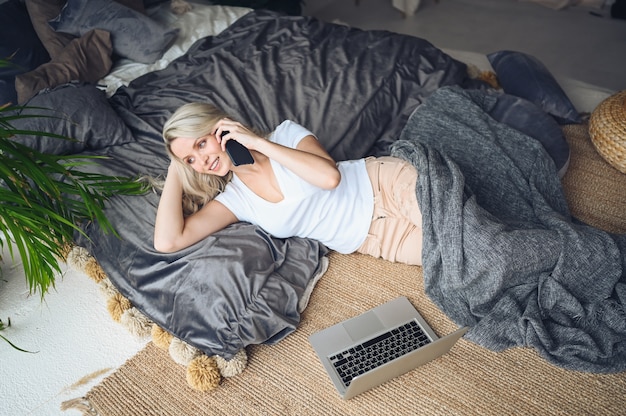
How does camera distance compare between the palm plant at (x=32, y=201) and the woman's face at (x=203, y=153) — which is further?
the woman's face at (x=203, y=153)

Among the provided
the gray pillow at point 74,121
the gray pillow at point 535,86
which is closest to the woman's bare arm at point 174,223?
the gray pillow at point 74,121

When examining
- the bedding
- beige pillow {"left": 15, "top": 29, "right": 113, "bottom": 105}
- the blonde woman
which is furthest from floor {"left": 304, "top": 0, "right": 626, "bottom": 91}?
beige pillow {"left": 15, "top": 29, "right": 113, "bottom": 105}

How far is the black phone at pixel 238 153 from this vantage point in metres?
1.38

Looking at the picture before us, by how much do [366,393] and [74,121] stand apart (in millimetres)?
1437

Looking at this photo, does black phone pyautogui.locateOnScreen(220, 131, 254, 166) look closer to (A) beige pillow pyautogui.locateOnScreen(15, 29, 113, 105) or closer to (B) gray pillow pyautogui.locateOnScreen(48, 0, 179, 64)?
(A) beige pillow pyautogui.locateOnScreen(15, 29, 113, 105)

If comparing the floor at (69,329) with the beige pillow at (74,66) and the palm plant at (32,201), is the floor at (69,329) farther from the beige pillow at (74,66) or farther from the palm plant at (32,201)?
the beige pillow at (74,66)

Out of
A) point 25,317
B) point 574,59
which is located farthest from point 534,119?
point 25,317

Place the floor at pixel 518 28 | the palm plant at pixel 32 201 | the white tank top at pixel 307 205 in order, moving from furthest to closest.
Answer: the floor at pixel 518 28 → the white tank top at pixel 307 205 → the palm plant at pixel 32 201

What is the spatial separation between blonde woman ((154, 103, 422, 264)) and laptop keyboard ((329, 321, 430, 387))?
0.29m

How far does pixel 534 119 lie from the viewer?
6.23 ft

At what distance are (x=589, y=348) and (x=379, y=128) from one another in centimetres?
112

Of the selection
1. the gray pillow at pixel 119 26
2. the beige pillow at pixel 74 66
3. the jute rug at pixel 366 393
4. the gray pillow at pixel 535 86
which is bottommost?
the jute rug at pixel 366 393

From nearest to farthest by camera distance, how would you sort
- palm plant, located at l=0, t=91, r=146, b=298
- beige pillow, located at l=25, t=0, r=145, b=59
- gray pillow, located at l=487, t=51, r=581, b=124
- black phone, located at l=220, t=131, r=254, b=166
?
palm plant, located at l=0, t=91, r=146, b=298 < black phone, located at l=220, t=131, r=254, b=166 < gray pillow, located at l=487, t=51, r=581, b=124 < beige pillow, located at l=25, t=0, r=145, b=59

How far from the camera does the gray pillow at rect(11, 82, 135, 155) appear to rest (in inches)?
67.8
